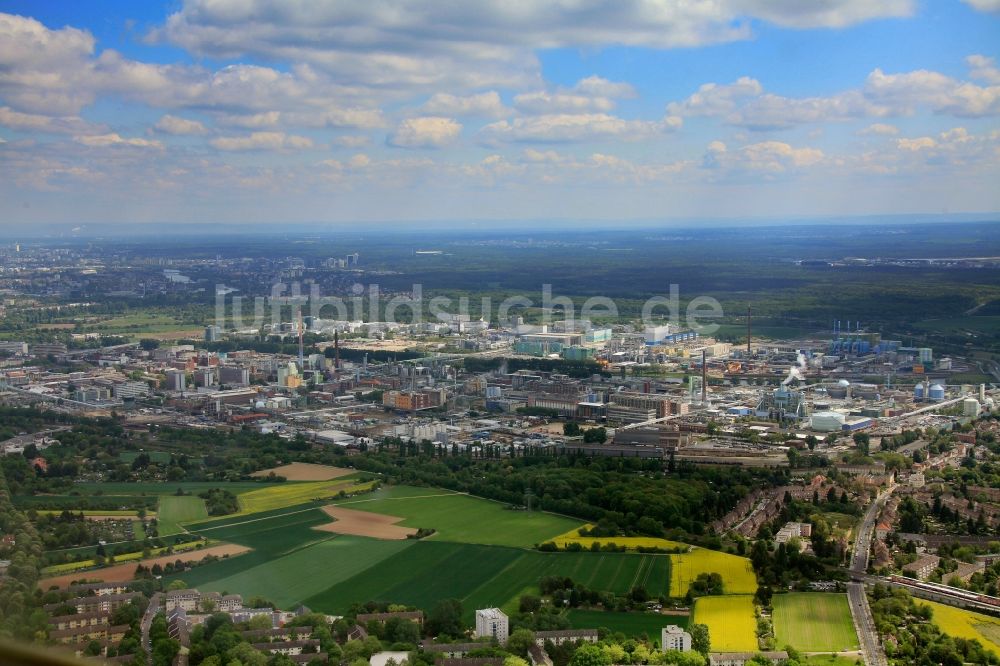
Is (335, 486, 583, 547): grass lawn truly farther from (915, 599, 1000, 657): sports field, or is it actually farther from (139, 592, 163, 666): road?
(915, 599, 1000, 657): sports field

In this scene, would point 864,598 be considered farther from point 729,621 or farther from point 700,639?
point 700,639

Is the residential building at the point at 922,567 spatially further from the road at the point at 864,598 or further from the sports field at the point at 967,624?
the sports field at the point at 967,624

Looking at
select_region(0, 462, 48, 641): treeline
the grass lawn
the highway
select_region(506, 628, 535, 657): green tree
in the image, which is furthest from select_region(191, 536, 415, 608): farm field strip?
the highway

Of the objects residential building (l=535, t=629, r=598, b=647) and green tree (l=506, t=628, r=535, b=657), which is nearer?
green tree (l=506, t=628, r=535, b=657)

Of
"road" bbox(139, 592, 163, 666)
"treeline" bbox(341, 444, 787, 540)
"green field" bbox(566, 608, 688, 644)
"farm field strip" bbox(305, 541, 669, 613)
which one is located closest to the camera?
"road" bbox(139, 592, 163, 666)

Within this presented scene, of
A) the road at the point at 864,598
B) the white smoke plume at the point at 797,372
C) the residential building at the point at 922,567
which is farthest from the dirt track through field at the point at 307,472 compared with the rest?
the white smoke plume at the point at 797,372

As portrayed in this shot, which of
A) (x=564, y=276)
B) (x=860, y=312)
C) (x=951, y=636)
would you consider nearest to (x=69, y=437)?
(x=951, y=636)
